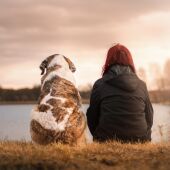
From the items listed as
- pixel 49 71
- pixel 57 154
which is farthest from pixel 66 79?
pixel 57 154

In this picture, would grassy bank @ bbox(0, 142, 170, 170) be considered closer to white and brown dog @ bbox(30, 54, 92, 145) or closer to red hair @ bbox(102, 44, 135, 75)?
white and brown dog @ bbox(30, 54, 92, 145)

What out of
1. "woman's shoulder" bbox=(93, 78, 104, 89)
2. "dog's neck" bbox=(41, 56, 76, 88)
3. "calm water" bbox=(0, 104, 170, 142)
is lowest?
"calm water" bbox=(0, 104, 170, 142)

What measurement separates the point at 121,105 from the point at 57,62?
61.7 inches

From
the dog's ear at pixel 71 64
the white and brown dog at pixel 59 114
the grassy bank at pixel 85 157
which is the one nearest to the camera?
the grassy bank at pixel 85 157

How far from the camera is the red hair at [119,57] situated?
11438 mm

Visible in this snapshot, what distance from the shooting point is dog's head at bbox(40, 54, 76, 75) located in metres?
11.7

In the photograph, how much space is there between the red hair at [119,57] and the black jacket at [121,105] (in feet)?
0.32

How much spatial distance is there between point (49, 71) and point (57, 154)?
2.45m

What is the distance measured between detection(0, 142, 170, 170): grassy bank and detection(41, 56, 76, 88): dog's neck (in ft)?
5.24

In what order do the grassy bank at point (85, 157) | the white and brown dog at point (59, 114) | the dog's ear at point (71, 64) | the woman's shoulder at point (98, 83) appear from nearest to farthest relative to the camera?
Result: the grassy bank at point (85, 157) → the white and brown dog at point (59, 114) → the woman's shoulder at point (98, 83) → the dog's ear at point (71, 64)

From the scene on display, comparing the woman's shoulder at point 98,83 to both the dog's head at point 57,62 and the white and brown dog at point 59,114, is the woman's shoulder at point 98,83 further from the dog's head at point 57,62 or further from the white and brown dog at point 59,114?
the dog's head at point 57,62

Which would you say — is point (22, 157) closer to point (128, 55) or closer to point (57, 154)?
point (57, 154)

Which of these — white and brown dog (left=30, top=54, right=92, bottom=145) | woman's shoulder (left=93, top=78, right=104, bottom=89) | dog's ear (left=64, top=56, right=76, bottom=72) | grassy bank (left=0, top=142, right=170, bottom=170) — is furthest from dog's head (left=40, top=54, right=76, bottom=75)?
grassy bank (left=0, top=142, right=170, bottom=170)

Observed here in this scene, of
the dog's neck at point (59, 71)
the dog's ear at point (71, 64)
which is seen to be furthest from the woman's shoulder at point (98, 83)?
the dog's ear at point (71, 64)
